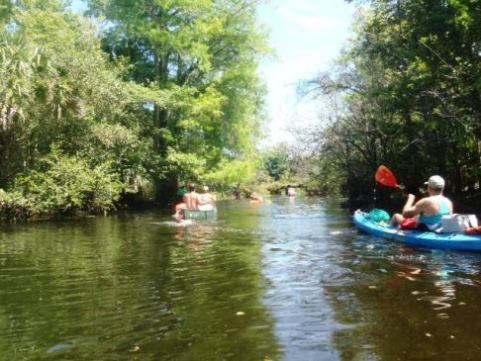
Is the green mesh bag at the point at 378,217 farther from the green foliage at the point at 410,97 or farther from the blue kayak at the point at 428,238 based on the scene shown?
the green foliage at the point at 410,97

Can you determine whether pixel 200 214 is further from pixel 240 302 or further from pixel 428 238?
pixel 240 302

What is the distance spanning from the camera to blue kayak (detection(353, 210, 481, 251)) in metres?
10.4

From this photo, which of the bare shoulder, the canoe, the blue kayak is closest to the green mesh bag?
the blue kayak

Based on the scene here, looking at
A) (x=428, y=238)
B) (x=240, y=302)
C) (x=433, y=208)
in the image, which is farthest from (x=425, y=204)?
(x=240, y=302)

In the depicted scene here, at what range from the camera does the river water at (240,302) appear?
495 centimetres

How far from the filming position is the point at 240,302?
6719 mm

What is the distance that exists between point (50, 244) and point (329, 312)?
29.6 ft

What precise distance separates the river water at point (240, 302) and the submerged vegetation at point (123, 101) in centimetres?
960

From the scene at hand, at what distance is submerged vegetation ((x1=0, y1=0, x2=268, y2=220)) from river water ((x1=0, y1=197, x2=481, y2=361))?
960 centimetres

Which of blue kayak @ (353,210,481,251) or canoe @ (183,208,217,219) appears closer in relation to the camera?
blue kayak @ (353,210,481,251)

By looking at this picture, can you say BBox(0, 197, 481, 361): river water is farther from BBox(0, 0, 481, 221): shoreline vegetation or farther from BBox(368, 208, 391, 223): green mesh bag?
BBox(0, 0, 481, 221): shoreline vegetation

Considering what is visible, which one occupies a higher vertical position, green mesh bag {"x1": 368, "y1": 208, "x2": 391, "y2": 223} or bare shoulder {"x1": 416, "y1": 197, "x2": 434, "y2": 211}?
bare shoulder {"x1": 416, "y1": 197, "x2": 434, "y2": 211}

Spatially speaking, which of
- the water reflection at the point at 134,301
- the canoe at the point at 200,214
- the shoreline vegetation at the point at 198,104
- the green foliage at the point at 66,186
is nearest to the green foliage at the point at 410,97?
the shoreline vegetation at the point at 198,104

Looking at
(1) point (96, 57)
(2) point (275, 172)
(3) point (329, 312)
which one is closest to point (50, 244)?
(3) point (329, 312)
